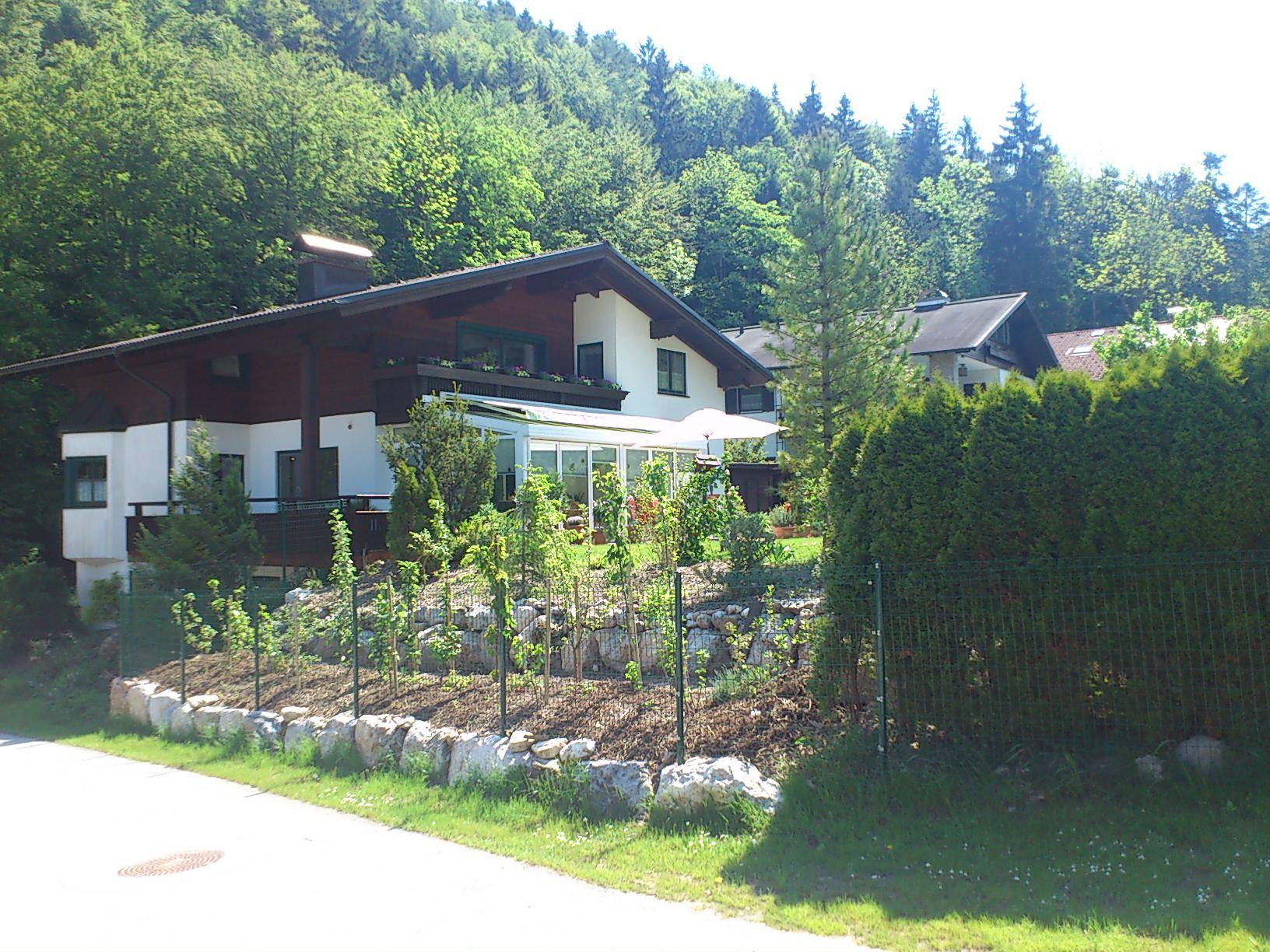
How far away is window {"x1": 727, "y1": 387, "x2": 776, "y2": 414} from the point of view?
126ft

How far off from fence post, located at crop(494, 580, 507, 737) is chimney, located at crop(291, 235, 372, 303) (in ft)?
56.4

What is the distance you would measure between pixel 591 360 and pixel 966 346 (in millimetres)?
14196

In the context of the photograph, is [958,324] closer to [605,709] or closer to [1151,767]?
[605,709]

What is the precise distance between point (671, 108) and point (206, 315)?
5684cm

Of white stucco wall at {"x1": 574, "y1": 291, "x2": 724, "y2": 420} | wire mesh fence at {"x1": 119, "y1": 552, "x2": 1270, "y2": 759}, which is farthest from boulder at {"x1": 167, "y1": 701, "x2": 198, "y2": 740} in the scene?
white stucco wall at {"x1": 574, "y1": 291, "x2": 724, "y2": 420}

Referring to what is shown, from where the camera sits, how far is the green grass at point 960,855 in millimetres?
5520

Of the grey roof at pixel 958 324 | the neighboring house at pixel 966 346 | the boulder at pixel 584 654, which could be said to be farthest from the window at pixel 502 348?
the boulder at pixel 584 654

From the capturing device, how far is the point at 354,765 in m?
10.6

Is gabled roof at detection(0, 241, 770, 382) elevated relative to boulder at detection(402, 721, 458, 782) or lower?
elevated

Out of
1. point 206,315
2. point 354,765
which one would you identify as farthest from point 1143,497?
point 206,315

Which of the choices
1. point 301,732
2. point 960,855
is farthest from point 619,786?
point 301,732

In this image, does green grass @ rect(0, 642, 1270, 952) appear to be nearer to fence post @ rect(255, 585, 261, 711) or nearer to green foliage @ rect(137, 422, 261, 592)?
fence post @ rect(255, 585, 261, 711)

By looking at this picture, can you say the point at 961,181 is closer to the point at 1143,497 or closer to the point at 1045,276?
the point at 1045,276

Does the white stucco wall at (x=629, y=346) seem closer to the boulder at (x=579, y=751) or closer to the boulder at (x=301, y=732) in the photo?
the boulder at (x=301, y=732)
